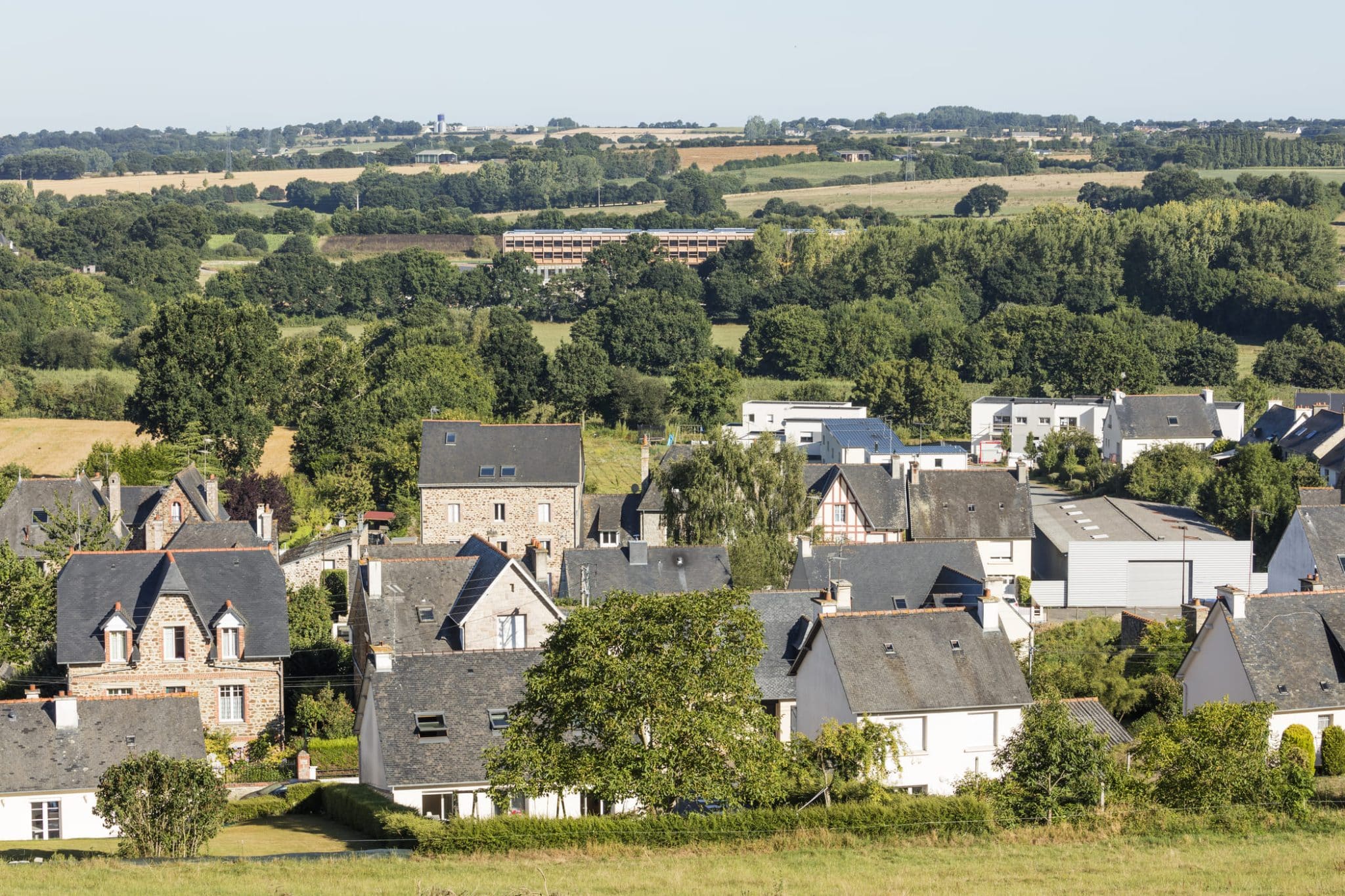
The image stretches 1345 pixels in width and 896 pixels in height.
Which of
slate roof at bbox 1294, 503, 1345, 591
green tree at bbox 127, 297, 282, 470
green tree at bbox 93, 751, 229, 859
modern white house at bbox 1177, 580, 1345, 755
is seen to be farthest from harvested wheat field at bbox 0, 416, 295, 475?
green tree at bbox 93, 751, 229, 859

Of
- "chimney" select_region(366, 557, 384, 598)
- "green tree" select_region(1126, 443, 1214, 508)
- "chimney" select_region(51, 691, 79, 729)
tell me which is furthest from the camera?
"green tree" select_region(1126, 443, 1214, 508)

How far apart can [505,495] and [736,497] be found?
743cm

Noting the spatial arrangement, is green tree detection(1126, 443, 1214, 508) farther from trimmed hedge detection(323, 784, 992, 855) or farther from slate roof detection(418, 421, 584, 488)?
trimmed hedge detection(323, 784, 992, 855)

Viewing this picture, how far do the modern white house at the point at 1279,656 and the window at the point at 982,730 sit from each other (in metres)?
4.77

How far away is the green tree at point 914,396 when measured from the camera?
287ft

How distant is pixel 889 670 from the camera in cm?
3281

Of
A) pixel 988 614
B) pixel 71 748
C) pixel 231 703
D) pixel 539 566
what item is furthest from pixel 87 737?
pixel 988 614

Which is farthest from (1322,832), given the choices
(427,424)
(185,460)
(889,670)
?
(185,460)

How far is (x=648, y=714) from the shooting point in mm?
26781

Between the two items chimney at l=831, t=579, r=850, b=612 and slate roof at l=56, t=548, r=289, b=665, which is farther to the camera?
chimney at l=831, t=579, r=850, b=612

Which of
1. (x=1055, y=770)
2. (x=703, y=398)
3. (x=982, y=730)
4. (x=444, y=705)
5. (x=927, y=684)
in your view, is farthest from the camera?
(x=703, y=398)

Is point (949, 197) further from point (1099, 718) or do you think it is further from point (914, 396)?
point (1099, 718)

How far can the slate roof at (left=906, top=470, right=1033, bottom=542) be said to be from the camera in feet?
177

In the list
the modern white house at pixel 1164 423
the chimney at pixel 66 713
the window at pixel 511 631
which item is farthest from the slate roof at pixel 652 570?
the modern white house at pixel 1164 423
